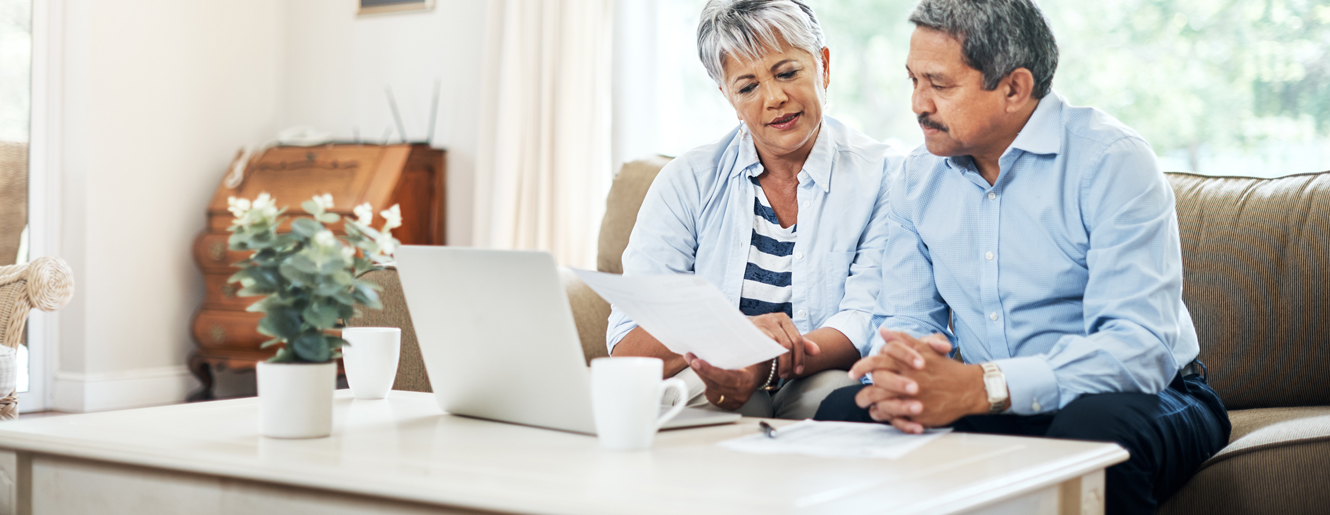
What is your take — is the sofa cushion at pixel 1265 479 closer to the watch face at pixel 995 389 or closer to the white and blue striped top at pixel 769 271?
the watch face at pixel 995 389

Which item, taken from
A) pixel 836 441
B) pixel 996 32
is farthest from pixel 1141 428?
pixel 996 32

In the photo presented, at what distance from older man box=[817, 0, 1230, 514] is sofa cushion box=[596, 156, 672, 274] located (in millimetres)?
846

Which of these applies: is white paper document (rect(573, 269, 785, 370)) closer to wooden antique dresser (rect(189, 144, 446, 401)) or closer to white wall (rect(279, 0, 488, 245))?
wooden antique dresser (rect(189, 144, 446, 401))

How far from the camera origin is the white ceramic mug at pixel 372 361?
1.35 meters

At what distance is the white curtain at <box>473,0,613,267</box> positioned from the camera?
353 centimetres

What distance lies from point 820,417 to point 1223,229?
2.71 ft

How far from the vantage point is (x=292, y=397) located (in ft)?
3.35

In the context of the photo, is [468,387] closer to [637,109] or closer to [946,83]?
[946,83]

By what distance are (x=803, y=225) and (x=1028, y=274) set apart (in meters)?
0.42

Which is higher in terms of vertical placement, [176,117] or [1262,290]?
[176,117]

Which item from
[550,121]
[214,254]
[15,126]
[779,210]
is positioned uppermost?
[550,121]

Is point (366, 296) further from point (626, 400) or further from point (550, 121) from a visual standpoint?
point (550, 121)

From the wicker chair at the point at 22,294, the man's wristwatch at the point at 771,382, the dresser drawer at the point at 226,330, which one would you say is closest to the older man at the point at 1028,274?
the man's wristwatch at the point at 771,382

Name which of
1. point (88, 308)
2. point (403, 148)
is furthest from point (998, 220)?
point (88, 308)
